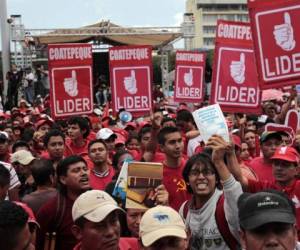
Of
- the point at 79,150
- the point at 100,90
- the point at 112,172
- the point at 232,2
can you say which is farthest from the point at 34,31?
the point at 232,2

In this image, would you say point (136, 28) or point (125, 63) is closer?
point (125, 63)

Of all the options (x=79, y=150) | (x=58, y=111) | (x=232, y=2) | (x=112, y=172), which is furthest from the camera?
(x=232, y=2)

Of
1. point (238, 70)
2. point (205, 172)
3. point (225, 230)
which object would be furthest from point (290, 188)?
point (238, 70)

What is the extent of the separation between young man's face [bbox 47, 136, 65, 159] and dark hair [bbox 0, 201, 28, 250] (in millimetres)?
3648

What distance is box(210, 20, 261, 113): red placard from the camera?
293 inches

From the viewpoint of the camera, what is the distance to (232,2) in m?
116

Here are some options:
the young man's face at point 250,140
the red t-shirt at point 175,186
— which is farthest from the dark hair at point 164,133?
the young man's face at point 250,140

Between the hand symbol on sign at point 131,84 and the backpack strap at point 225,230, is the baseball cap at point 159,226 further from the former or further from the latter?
the hand symbol on sign at point 131,84

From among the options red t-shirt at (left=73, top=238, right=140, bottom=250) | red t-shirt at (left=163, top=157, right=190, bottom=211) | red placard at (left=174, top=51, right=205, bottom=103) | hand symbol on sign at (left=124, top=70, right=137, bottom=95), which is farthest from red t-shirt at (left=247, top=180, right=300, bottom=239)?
red placard at (left=174, top=51, right=205, bottom=103)

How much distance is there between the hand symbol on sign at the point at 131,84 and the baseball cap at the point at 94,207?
6.20 metres

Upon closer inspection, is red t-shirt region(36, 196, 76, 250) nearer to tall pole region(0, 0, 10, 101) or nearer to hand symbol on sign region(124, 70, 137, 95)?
hand symbol on sign region(124, 70, 137, 95)

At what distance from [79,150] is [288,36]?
275 cm

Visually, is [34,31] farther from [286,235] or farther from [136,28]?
[286,235]

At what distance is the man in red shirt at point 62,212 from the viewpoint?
165 inches
